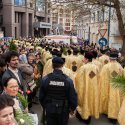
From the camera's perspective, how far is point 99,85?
915cm

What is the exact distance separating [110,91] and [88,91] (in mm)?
537

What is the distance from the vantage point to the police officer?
6.69m

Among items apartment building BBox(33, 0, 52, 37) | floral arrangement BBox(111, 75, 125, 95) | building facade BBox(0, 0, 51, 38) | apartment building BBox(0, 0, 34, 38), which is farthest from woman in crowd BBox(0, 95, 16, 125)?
apartment building BBox(33, 0, 52, 37)

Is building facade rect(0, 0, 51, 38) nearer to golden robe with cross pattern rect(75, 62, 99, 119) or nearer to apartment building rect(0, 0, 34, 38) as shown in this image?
apartment building rect(0, 0, 34, 38)

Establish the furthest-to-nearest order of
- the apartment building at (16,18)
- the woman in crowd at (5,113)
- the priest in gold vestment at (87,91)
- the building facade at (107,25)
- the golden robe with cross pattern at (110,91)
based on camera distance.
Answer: the apartment building at (16,18), the building facade at (107,25), the golden robe with cross pattern at (110,91), the priest in gold vestment at (87,91), the woman in crowd at (5,113)

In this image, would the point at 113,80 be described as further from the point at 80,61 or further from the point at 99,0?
the point at 99,0

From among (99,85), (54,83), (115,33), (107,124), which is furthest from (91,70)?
(115,33)

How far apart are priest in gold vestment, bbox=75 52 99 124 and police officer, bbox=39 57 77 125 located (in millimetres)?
2027

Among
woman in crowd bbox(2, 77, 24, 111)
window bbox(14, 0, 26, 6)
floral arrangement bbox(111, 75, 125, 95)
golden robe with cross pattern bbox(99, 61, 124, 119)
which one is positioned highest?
window bbox(14, 0, 26, 6)

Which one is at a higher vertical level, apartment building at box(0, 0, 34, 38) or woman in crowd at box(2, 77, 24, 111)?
apartment building at box(0, 0, 34, 38)

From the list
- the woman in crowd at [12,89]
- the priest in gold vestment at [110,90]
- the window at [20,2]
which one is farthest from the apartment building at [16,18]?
the woman in crowd at [12,89]

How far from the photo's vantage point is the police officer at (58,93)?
6688mm

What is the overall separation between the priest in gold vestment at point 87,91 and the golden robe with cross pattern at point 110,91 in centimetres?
17

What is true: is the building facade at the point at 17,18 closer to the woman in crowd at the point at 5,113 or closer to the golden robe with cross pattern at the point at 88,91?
the golden robe with cross pattern at the point at 88,91
